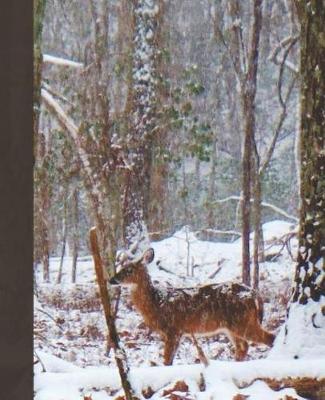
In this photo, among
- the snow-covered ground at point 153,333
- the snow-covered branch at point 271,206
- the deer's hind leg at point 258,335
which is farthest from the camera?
the snow-covered branch at point 271,206

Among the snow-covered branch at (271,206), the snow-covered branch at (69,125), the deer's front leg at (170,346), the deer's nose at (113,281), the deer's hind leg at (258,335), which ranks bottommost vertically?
the deer's front leg at (170,346)

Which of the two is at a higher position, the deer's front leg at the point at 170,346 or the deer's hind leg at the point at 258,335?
the deer's hind leg at the point at 258,335

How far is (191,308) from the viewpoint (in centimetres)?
144

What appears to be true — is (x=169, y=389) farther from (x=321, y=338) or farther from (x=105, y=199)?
(x=105, y=199)

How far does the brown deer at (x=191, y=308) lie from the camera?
55.3 inches

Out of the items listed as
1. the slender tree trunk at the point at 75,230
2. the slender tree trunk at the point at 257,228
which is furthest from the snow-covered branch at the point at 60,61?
the slender tree trunk at the point at 257,228

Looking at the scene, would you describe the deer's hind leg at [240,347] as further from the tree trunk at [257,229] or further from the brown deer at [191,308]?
the tree trunk at [257,229]

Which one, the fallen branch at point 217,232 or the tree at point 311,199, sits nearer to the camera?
the tree at point 311,199

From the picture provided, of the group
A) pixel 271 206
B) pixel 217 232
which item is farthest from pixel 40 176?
pixel 271 206

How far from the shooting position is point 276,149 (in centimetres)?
154

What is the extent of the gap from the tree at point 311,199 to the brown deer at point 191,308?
0.12 metres

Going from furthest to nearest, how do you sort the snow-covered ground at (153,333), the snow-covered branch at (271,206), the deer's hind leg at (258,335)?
the snow-covered branch at (271,206)
the deer's hind leg at (258,335)
the snow-covered ground at (153,333)

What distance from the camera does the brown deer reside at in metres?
1.40

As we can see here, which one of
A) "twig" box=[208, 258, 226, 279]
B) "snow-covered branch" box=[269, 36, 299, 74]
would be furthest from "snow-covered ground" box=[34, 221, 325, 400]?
"snow-covered branch" box=[269, 36, 299, 74]
